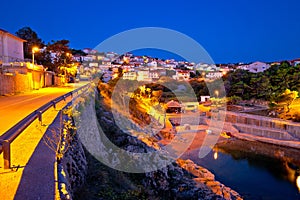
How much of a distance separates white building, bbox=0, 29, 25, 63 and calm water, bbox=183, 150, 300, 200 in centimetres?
2214

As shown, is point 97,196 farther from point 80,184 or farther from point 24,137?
point 24,137

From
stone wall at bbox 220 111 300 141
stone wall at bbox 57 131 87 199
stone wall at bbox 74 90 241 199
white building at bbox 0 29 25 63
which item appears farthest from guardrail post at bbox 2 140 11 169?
stone wall at bbox 220 111 300 141

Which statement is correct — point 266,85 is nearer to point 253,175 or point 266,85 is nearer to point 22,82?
point 253,175

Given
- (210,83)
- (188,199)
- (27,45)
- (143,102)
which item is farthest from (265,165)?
(27,45)

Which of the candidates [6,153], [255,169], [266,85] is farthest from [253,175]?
[266,85]

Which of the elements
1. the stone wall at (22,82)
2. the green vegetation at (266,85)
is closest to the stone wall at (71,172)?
the stone wall at (22,82)

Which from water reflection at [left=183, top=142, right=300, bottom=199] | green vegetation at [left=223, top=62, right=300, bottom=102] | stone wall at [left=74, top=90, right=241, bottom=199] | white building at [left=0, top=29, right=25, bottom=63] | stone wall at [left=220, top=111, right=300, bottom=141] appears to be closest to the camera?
stone wall at [left=74, top=90, right=241, bottom=199]

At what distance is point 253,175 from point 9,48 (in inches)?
1116

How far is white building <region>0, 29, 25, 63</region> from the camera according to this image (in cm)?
2637

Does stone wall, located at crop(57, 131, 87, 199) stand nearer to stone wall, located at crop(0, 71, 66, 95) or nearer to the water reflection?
the water reflection

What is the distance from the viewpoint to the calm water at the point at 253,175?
14.6 metres

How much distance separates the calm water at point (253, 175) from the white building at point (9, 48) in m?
22.1

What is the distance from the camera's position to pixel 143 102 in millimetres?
30203

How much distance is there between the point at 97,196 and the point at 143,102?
24.7 m
